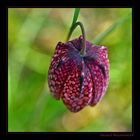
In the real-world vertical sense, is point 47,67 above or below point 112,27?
below

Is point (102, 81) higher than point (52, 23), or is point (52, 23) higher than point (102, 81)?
point (52, 23)

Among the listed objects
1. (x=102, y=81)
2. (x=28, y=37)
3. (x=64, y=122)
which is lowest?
(x=64, y=122)

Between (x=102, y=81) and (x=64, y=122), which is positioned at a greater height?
(x=102, y=81)

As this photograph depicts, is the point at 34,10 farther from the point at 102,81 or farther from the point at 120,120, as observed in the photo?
the point at 120,120

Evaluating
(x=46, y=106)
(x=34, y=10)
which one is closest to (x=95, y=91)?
(x=46, y=106)
